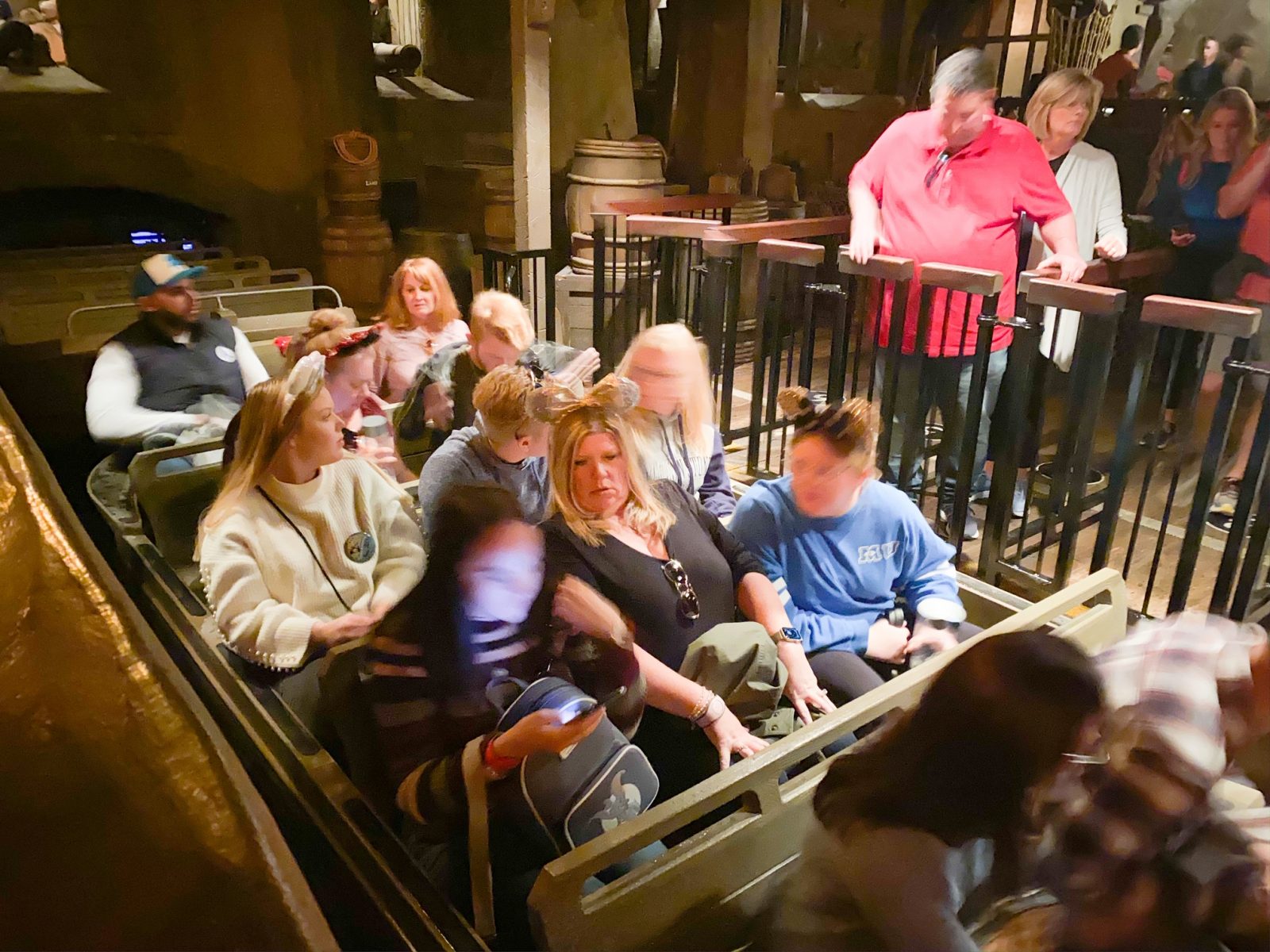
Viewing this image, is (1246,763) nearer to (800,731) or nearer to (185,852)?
(800,731)

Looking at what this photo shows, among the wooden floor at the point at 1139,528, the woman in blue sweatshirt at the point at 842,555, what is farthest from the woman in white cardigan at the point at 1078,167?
the woman in blue sweatshirt at the point at 842,555

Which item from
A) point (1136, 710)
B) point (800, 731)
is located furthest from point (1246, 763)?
point (800, 731)

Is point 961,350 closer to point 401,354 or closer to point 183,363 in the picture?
point 401,354

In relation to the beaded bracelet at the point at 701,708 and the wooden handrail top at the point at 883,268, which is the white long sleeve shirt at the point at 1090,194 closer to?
the wooden handrail top at the point at 883,268

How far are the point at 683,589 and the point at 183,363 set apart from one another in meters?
1.59

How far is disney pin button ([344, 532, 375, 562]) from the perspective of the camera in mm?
1559

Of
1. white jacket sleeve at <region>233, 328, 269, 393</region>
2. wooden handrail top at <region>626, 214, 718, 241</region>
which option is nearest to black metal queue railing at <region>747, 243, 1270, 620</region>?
wooden handrail top at <region>626, 214, 718, 241</region>

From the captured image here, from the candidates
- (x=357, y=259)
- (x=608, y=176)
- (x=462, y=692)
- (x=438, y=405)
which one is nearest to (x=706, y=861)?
(x=462, y=692)

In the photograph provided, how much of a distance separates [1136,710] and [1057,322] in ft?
3.68

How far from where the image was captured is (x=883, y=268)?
204cm

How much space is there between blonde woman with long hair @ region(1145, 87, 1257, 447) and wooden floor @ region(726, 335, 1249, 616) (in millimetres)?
161

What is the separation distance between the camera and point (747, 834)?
1119 mm

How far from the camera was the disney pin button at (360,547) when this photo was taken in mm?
1559

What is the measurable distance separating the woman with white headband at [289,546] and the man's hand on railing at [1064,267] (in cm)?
149
